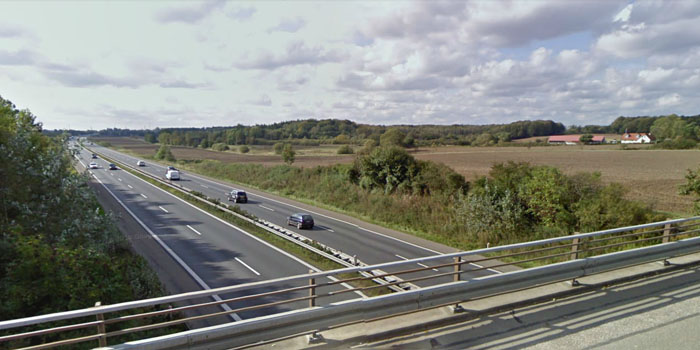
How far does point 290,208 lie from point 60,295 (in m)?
26.2

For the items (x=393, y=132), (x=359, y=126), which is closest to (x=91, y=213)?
(x=393, y=132)

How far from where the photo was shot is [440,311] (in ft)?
20.0

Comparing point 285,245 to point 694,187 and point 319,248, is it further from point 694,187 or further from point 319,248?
point 694,187

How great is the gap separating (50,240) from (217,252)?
8.27 meters

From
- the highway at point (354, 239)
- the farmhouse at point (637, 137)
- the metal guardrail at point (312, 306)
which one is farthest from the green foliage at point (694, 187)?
the farmhouse at point (637, 137)

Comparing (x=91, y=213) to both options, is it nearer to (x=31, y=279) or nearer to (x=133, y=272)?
(x=133, y=272)

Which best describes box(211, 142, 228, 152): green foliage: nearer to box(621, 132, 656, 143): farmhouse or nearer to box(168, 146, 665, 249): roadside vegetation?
box(168, 146, 665, 249): roadside vegetation

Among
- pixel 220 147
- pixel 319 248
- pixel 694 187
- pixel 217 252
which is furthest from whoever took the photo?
pixel 220 147

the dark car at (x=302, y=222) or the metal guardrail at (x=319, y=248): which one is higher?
the metal guardrail at (x=319, y=248)

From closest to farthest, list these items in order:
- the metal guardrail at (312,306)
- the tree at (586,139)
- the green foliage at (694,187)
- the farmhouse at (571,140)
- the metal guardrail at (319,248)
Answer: the metal guardrail at (312,306) → the metal guardrail at (319,248) → the green foliage at (694,187) → the tree at (586,139) → the farmhouse at (571,140)

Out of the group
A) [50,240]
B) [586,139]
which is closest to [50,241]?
[50,240]

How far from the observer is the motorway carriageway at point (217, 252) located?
1514 cm

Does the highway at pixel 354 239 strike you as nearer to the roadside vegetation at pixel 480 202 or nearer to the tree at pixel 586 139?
the roadside vegetation at pixel 480 202

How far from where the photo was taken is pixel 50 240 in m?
12.0
